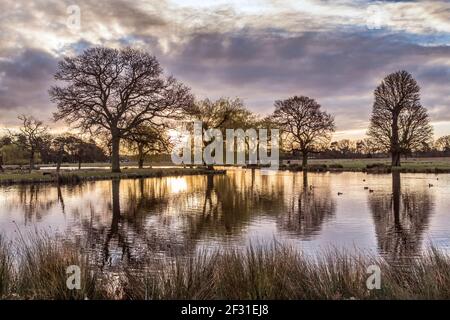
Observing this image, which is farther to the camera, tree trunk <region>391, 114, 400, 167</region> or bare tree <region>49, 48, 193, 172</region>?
tree trunk <region>391, 114, 400, 167</region>

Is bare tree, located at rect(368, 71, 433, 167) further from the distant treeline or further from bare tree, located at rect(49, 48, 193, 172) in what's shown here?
bare tree, located at rect(49, 48, 193, 172)

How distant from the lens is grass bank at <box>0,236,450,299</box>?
6.62 m

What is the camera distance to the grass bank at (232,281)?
21.7ft

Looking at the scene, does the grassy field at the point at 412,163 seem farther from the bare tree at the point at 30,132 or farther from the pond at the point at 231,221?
the bare tree at the point at 30,132

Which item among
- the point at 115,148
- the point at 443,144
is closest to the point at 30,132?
the point at 115,148

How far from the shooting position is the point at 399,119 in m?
58.8

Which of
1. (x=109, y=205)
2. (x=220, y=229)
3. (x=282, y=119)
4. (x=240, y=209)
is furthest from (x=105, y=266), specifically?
(x=282, y=119)

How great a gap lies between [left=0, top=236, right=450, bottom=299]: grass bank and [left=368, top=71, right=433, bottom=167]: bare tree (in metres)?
53.8

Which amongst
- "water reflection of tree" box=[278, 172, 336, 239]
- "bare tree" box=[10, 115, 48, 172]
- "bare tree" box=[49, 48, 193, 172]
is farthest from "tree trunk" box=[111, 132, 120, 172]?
"water reflection of tree" box=[278, 172, 336, 239]

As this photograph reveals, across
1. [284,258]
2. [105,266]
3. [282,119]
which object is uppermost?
[282,119]

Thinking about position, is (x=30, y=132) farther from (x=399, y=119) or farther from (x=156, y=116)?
(x=399, y=119)
